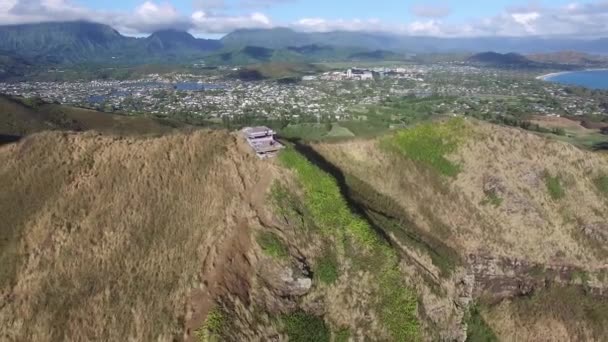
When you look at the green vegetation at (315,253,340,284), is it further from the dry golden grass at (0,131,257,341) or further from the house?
the house

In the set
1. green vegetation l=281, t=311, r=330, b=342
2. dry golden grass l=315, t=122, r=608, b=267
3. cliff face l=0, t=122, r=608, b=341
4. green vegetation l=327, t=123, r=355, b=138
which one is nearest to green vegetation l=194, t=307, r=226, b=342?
cliff face l=0, t=122, r=608, b=341

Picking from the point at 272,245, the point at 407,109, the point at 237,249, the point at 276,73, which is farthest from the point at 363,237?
the point at 276,73

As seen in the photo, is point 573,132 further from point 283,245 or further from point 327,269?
point 283,245

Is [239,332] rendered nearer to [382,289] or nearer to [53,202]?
[382,289]

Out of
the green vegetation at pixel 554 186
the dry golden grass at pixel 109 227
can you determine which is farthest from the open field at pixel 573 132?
the dry golden grass at pixel 109 227

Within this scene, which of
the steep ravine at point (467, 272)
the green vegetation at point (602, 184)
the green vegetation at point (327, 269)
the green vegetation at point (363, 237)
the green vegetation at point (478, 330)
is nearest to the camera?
the green vegetation at point (363, 237)

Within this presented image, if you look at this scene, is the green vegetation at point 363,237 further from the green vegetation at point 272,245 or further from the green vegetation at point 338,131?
the green vegetation at point 338,131

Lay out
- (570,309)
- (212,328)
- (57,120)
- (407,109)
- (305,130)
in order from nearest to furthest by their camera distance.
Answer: (212,328) → (570,309) → (305,130) → (57,120) → (407,109)
